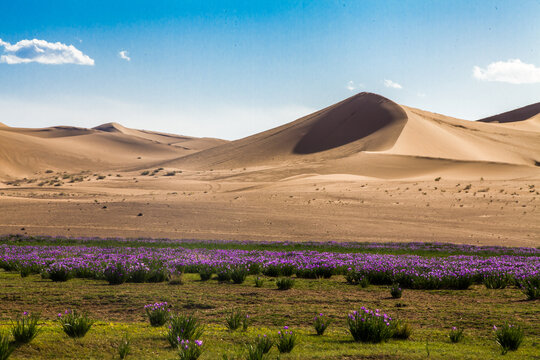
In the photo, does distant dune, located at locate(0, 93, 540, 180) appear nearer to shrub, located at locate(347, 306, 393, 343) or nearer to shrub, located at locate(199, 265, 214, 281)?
shrub, located at locate(199, 265, 214, 281)

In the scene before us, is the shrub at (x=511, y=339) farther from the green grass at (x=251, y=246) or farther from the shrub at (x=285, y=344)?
the green grass at (x=251, y=246)

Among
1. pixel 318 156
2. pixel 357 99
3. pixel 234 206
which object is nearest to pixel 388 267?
pixel 234 206

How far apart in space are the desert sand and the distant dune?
282 mm

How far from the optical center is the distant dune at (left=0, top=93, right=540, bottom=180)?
67.2 meters

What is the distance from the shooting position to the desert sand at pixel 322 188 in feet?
96.2

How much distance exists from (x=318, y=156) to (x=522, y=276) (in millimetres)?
73411

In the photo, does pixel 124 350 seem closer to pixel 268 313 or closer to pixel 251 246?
pixel 268 313

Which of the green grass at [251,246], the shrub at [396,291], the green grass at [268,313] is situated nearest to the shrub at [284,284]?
the green grass at [268,313]

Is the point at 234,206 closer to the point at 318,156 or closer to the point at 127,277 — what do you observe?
the point at 127,277

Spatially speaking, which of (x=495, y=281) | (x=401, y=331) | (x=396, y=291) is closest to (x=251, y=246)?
(x=495, y=281)

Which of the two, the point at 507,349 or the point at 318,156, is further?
the point at 318,156

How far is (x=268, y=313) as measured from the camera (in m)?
8.77

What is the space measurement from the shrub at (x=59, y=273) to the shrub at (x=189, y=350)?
755 centimetres

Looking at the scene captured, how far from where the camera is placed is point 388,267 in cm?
1293
